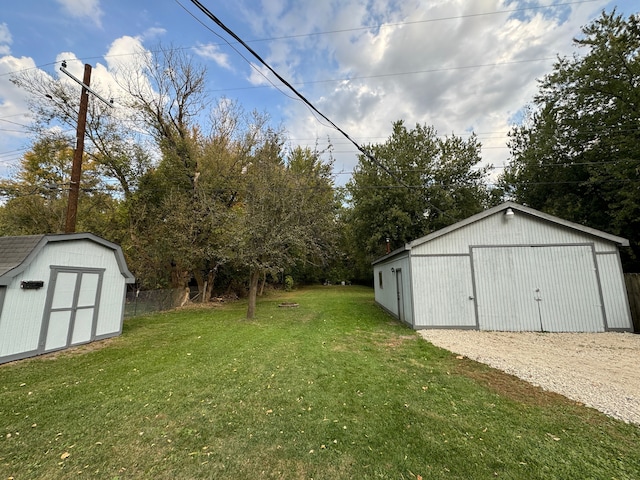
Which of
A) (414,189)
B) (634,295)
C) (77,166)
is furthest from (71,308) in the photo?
(414,189)

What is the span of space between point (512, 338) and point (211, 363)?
720cm

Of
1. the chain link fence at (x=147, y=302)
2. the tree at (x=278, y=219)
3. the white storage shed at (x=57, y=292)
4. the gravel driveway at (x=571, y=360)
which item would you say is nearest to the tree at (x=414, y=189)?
the tree at (x=278, y=219)

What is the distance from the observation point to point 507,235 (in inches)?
320

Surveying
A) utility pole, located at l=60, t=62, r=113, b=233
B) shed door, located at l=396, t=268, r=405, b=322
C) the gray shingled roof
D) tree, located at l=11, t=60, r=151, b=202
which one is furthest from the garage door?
tree, located at l=11, t=60, r=151, b=202

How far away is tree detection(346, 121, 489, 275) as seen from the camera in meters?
20.1

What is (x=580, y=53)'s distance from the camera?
12.5 metres

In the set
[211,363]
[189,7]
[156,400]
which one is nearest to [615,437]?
[156,400]

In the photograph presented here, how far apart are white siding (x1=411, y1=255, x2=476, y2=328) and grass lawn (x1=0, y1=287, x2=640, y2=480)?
2730 millimetres

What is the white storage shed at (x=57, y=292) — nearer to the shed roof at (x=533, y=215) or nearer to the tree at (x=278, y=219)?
the tree at (x=278, y=219)

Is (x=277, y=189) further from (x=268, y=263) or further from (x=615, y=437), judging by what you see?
(x=615, y=437)

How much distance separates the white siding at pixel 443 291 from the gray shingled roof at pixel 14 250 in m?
9.24

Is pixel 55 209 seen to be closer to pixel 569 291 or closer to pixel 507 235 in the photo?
pixel 507 235

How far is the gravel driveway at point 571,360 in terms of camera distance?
12.0ft

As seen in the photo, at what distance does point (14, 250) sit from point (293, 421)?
22.3 ft
